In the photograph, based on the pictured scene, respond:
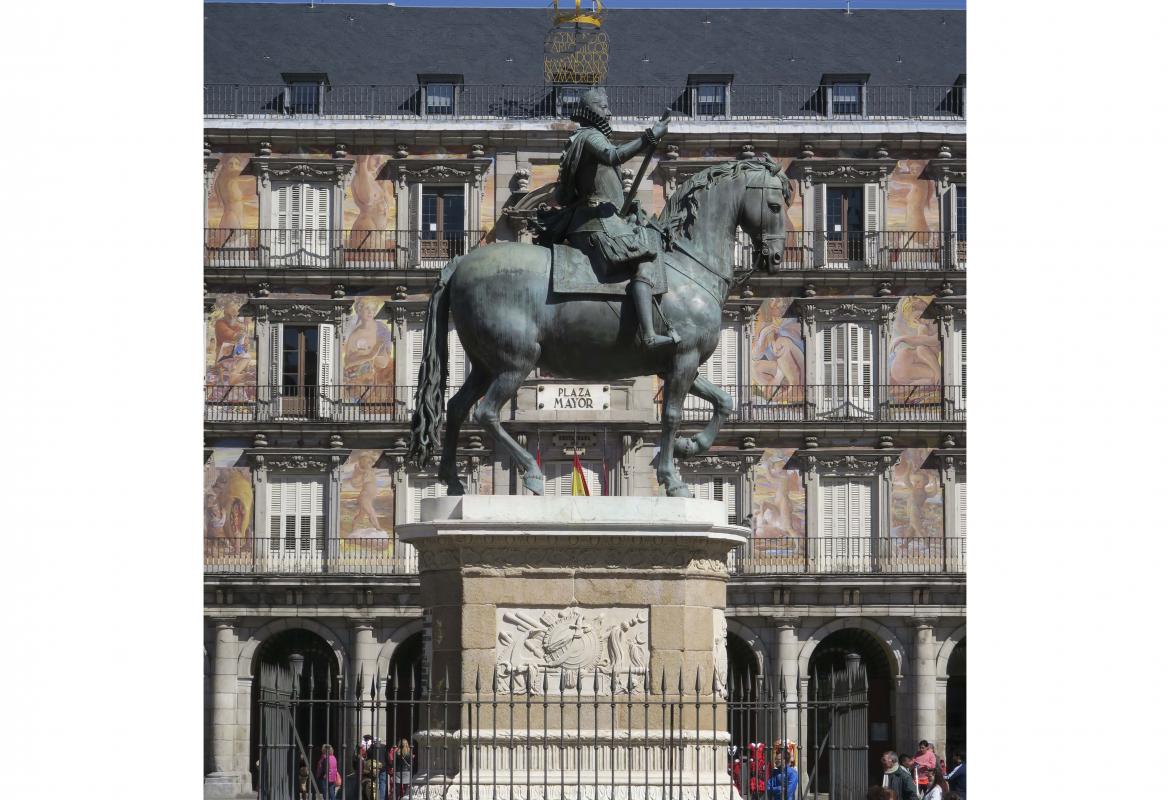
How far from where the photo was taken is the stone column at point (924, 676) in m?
41.6

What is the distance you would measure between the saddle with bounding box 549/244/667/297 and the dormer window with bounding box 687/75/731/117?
30.6 meters

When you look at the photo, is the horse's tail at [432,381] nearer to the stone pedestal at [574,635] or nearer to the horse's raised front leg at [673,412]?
the stone pedestal at [574,635]

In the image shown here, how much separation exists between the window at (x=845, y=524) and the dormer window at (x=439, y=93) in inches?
422

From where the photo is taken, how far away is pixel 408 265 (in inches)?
1704

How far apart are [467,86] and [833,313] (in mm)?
8780

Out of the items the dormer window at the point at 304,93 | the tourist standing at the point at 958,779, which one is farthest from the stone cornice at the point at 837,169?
the tourist standing at the point at 958,779

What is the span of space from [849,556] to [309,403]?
1105cm

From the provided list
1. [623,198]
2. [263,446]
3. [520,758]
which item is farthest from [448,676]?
[263,446]

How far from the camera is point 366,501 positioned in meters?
42.6

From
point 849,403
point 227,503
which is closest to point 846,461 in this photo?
point 849,403

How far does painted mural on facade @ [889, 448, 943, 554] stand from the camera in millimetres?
42844

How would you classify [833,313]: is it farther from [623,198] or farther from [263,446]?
[623,198]

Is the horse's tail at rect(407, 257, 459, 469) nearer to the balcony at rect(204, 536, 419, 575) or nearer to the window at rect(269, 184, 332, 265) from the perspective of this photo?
the balcony at rect(204, 536, 419, 575)

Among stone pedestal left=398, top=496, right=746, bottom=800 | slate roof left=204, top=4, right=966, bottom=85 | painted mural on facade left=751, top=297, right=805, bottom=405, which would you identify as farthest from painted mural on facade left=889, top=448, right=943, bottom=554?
stone pedestal left=398, top=496, right=746, bottom=800
